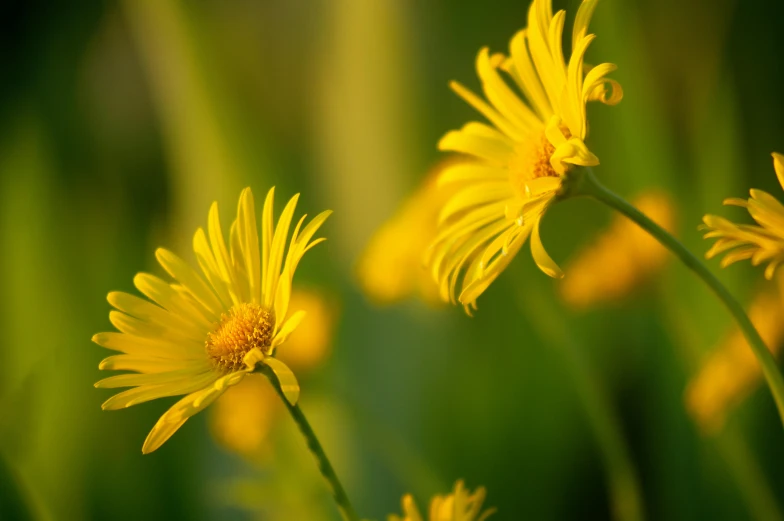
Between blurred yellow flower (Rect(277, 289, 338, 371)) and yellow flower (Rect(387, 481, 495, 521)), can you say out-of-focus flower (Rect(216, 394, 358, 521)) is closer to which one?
blurred yellow flower (Rect(277, 289, 338, 371))

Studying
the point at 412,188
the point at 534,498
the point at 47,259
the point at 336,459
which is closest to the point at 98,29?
the point at 47,259

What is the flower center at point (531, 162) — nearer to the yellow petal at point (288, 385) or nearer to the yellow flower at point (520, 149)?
the yellow flower at point (520, 149)

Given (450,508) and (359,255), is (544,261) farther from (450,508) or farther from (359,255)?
(359,255)

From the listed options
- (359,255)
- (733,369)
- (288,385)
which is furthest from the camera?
(359,255)

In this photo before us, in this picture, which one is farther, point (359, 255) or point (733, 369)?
point (359, 255)

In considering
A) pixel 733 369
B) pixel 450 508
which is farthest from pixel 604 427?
pixel 450 508

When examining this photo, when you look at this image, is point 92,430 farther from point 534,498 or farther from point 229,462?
point 534,498

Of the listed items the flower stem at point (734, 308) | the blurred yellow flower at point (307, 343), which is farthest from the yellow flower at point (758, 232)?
the blurred yellow flower at point (307, 343)

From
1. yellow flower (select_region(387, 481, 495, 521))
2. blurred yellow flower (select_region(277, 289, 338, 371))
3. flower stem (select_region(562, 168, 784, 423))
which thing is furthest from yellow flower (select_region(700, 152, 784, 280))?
blurred yellow flower (select_region(277, 289, 338, 371))
